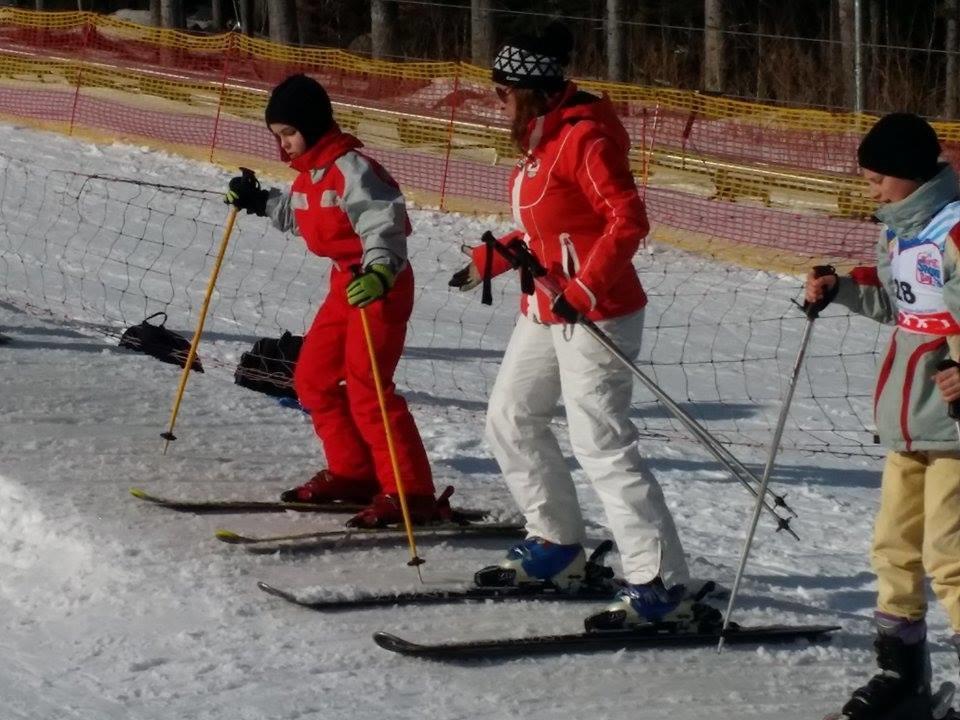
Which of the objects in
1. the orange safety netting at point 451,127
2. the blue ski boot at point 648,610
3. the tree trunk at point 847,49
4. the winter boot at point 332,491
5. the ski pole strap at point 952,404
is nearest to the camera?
the ski pole strap at point 952,404

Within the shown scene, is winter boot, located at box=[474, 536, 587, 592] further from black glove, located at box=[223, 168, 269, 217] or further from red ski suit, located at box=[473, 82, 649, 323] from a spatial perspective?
black glove, located at box=[223, 168, 269, 217]

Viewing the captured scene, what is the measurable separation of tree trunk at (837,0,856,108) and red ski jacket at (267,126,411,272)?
14.2 metres

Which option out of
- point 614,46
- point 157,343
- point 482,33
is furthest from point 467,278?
point 482,33

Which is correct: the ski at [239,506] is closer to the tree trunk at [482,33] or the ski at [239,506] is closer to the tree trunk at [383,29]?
the tree trunk at [482,33]

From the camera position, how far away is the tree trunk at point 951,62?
19.0 meters

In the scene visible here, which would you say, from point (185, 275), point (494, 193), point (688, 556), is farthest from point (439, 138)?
point (688, 556)

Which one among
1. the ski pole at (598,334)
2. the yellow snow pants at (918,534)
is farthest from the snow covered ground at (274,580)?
the ski pole at (598,334)

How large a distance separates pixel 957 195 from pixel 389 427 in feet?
6.50

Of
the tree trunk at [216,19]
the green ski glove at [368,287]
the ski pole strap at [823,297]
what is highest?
the tree trunk at [216,19]

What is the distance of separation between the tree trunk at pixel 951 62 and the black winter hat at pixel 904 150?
1217 centimetres

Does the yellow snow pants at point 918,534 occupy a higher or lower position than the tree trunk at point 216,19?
lower

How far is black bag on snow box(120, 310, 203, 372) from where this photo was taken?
25.2 ft

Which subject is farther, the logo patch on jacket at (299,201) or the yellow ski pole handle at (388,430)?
the logo patch on jacket at (299,201)

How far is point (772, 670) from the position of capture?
14.9 ft
